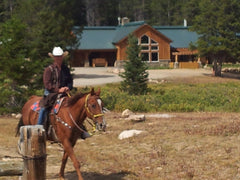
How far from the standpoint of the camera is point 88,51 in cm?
6419

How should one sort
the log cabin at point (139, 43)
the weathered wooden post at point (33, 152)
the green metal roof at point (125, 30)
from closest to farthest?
1. the weathered wooden post at point (33, 152)
2. the log cabin at point (139, 43)
3. the green metal roof at point (125, 30)

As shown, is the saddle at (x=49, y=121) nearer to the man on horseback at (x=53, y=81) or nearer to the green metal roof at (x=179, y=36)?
the man on horseback at (x=53, y=81)

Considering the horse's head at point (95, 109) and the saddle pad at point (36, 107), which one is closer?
the horse's head at point (95, 109)

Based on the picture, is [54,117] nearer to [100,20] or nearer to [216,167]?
[216,167]

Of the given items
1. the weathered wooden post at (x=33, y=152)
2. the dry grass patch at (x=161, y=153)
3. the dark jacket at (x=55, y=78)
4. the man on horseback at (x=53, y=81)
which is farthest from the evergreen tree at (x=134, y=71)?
the weathered wooden post at (x=33, y=152)

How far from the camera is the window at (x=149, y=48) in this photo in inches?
2498

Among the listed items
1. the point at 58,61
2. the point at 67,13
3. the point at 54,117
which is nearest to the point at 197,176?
the point at 54,117

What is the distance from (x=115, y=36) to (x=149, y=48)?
21.8 ft

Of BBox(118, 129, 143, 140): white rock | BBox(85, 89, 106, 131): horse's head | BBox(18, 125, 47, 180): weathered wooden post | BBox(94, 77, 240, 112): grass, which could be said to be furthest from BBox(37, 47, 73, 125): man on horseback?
A: BBox(94, 77, 240, 112): grass

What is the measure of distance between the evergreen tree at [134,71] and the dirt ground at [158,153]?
15.2 m

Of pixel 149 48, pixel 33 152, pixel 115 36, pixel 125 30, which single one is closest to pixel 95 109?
pixel 33 152

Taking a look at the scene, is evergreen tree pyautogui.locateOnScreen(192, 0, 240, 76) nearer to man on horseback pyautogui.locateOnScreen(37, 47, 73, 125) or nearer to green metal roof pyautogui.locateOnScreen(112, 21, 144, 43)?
green metal roof pyautogui.locateOnScreen(112, 21, 144, 43)

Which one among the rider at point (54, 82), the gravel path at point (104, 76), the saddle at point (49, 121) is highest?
the rider at point (54, 82)

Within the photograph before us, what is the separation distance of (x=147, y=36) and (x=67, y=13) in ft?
84.4
